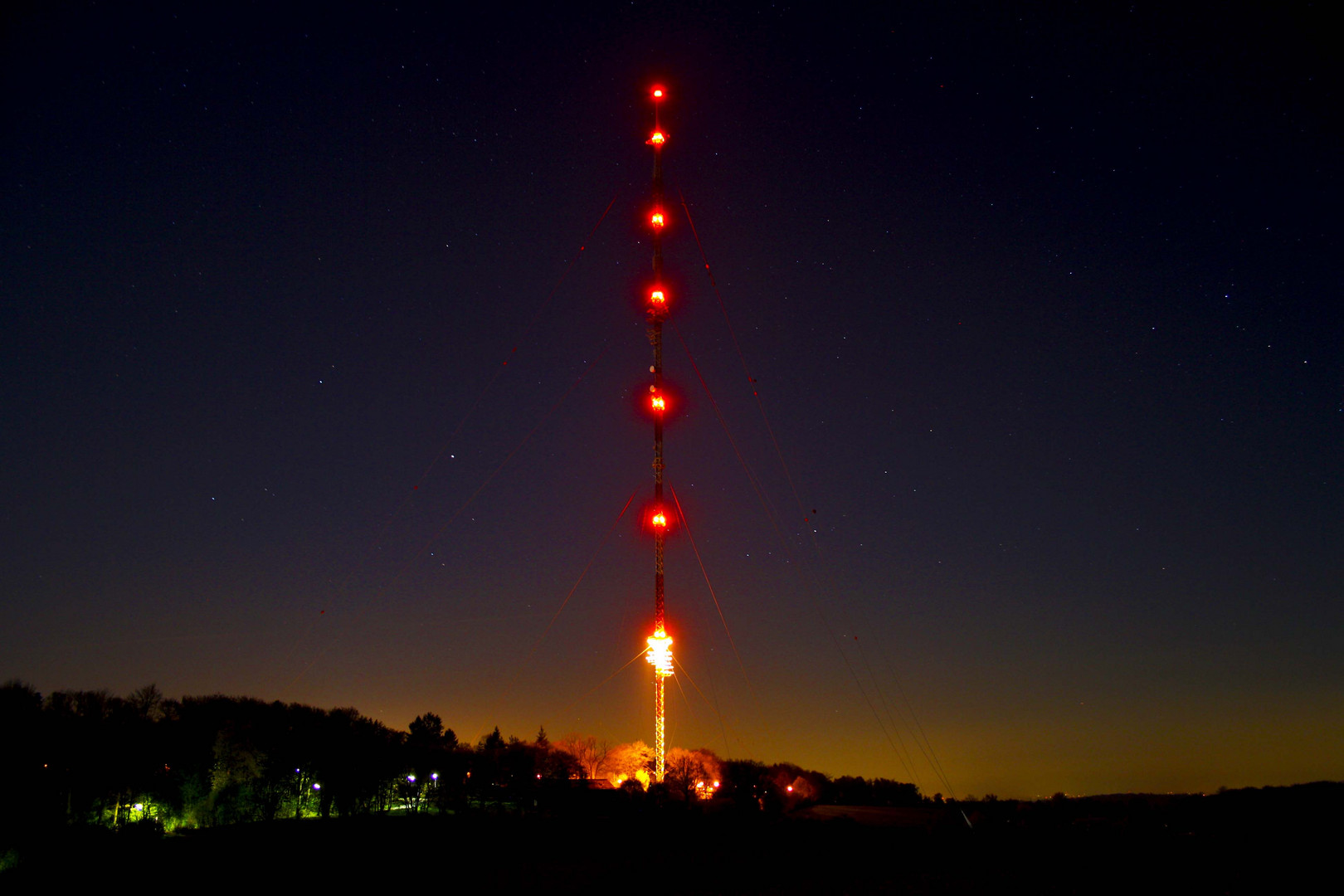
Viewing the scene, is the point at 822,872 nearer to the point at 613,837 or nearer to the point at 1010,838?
the point at 613,837

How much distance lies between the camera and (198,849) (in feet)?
116

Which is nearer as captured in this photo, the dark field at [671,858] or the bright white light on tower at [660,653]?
the dark field at [671,858]

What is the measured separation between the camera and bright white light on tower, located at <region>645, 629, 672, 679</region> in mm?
51969

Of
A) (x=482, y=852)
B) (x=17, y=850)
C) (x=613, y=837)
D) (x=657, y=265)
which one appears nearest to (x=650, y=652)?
(x=613, y=837)

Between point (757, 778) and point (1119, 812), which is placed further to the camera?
point (757, 778)

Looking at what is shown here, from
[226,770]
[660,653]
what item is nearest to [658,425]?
[660,653]

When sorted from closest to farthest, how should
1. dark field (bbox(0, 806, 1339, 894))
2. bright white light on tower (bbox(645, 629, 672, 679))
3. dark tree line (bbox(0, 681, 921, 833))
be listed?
dark field (bbox(0, 806, 1339, 894)) < bright white light on tower (bbox(645, 629, 672, 679)) < dark tree line (bbox(0, 681, 921, 833))

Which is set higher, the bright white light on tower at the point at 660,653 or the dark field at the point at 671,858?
the bright white light on tower at the point at 660,653

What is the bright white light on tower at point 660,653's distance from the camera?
51969mm

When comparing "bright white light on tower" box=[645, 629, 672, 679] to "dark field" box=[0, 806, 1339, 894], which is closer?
"dark field" box=[0, 806, 1339, 894]

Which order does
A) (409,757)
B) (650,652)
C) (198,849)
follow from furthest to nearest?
(409,757) < (650,652) < (198,849)

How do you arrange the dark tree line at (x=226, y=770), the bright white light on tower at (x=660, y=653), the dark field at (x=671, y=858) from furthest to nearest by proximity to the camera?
the dark tree line at (x=226, y=770)
the bright white light on tower at (x=660, y=653)
the dark field at (x=671, y=858)

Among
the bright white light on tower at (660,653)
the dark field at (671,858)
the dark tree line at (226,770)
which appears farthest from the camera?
the dark tree line at (226,770)

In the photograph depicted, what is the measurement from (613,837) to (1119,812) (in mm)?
49855
